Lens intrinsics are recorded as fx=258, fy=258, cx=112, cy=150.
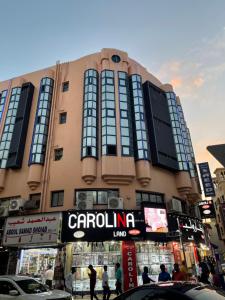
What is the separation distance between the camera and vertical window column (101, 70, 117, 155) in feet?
73.6

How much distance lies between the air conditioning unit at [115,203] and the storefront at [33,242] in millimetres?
3836

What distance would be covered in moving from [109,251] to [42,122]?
44.7 ft

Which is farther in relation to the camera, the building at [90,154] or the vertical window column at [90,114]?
the vertical window column at [90,114]

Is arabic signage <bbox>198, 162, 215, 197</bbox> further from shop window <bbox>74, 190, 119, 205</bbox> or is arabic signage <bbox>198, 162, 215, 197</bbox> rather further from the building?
shop window <bbox>74, 190, 119, 205</bbox>

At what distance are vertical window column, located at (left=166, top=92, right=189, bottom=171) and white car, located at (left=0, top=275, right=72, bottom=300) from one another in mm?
18745

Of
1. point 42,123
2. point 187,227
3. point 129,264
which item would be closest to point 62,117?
point 42,123

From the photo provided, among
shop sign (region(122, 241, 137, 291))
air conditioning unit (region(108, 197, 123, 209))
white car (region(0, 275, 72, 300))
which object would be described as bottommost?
white car (region(0, 275, 72, 300))

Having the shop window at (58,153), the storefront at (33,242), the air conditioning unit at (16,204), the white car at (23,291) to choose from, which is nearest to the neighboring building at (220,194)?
the shop window at (58,153)

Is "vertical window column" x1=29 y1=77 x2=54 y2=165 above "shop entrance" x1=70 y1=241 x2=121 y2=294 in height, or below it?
above

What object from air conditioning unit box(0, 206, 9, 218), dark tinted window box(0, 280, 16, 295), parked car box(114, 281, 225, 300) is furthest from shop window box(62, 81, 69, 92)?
parked car box(114, 281, 225, 300)

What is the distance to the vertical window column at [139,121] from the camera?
2308 centimetres

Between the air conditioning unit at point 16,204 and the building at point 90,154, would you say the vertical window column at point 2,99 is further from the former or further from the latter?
the air conditioning unit at point 16,204

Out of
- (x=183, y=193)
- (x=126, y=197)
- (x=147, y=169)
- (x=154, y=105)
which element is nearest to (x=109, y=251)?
(x=126, y=197)

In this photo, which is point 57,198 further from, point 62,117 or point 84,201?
point 62,117
